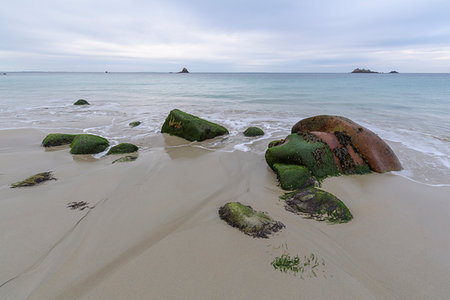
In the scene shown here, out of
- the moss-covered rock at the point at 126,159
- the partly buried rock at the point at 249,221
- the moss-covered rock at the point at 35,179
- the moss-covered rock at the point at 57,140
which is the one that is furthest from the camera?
the moss-covered rock at the point at 57,140

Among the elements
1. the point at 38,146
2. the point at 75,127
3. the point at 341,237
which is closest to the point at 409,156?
the point at 341,237

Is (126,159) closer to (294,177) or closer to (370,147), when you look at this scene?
(294,177)

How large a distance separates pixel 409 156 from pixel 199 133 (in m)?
6.26

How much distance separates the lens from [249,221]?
9.74 feet

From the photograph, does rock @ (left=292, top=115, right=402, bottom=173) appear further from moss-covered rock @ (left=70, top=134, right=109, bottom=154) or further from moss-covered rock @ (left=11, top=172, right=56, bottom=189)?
moss-covered rock @ (left=11, top=172, right=56, bottom=189)

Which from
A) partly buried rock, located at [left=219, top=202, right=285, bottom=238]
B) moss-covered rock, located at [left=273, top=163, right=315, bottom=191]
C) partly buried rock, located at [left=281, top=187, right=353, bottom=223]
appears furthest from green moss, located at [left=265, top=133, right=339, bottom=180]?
partly buried rock, located at [left=219, top=202, right=285, bottom=238]

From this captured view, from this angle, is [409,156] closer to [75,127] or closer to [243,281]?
[243,281]

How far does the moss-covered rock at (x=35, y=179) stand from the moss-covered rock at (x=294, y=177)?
4.67 metres

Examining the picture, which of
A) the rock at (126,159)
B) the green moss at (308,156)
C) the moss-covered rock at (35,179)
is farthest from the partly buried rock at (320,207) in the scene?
the moss-covered rock at (35,179)

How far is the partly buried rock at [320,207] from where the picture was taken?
3.25 metres

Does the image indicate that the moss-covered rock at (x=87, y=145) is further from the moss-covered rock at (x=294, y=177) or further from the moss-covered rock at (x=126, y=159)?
the moss-covered rock at (x=294, y=177)

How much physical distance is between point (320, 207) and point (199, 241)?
6.21 ft

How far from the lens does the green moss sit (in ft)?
15.3

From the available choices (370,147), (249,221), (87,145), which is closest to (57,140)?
(87,145)
